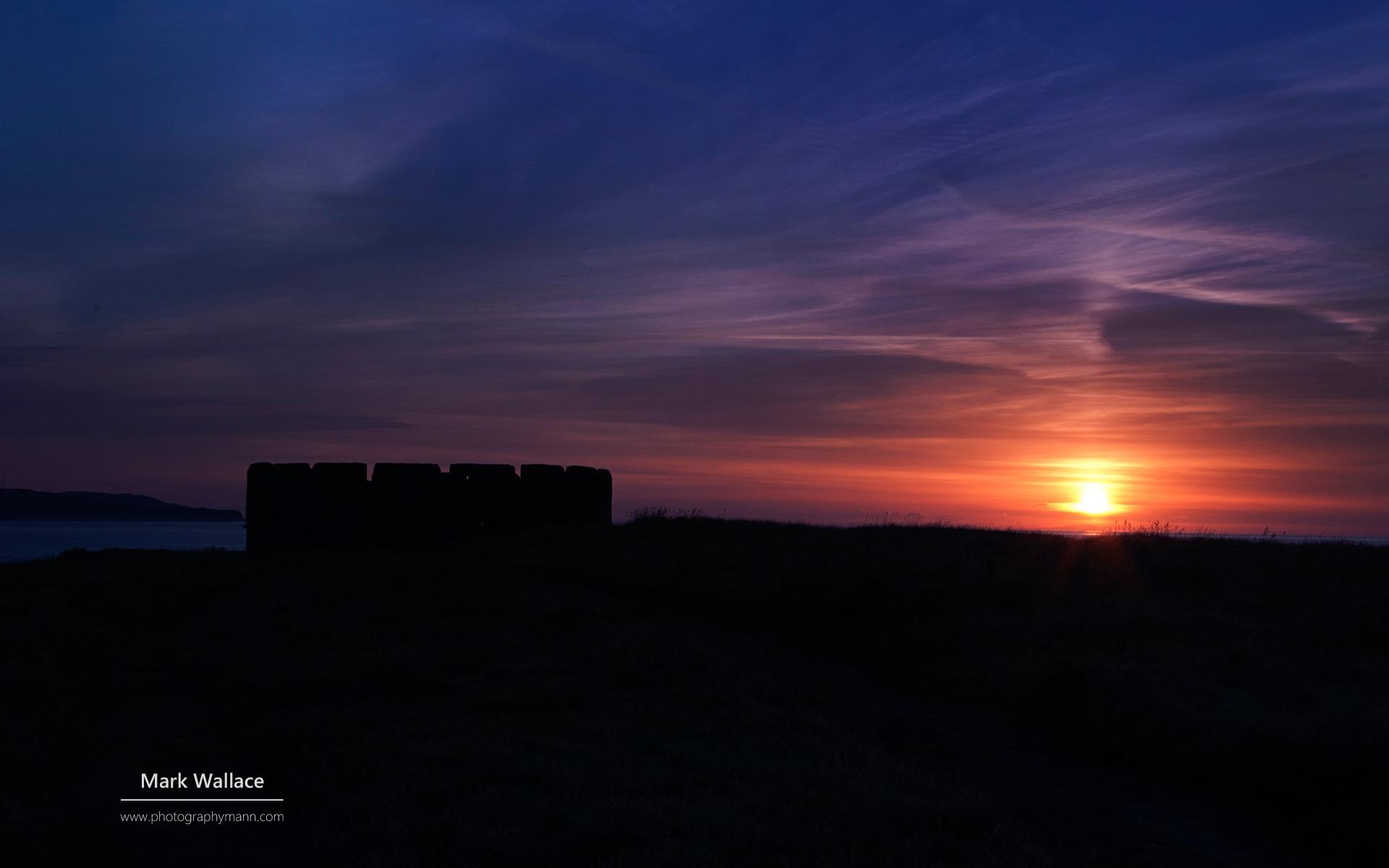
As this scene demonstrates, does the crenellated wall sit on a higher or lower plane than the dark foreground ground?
higher

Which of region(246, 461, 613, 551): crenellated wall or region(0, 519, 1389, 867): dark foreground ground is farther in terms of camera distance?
region(246, 461, 613, 551): crenellated wall

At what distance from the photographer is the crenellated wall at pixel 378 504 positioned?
1217 inches

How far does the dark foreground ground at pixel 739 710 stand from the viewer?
7672 millimetres

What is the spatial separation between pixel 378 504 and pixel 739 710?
21.8 metres

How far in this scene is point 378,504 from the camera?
31.1m

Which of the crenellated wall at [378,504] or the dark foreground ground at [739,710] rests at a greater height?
the crenellated wall at [378,504]

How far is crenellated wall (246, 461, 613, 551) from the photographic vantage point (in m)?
30.9

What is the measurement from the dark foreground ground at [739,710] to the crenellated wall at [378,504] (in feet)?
27.3

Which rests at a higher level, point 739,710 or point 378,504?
point 378,504

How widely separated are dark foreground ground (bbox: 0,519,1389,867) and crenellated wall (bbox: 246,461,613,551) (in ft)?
27.3

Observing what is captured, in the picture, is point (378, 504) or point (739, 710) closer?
point (739, 710)

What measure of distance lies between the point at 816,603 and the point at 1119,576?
5.45 metres

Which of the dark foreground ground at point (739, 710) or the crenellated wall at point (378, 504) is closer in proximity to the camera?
the dark foreground ground at point (739, 710)

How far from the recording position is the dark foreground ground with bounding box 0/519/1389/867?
767 centimetres
